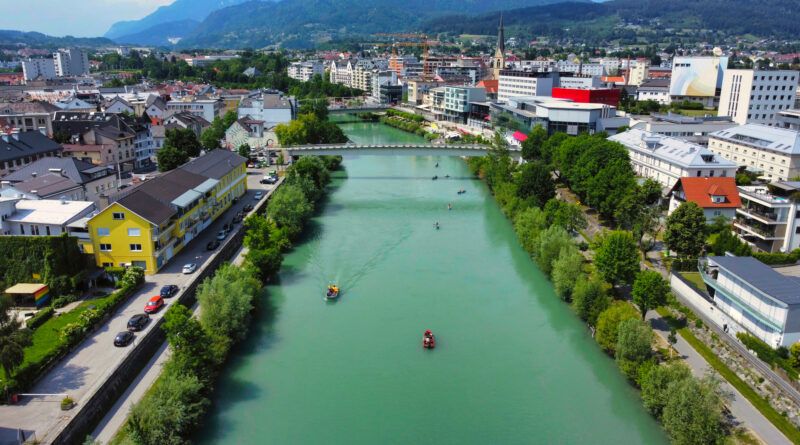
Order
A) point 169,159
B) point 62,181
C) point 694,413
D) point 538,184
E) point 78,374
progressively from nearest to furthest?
point 694,413 < point 78,374 < point 62,181 < point 538,184 < point 169,159

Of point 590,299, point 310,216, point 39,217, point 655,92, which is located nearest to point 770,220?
point 590,299

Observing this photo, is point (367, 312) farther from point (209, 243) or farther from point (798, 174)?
point (798, 174)

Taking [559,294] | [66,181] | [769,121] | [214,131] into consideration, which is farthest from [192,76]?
[559,294]

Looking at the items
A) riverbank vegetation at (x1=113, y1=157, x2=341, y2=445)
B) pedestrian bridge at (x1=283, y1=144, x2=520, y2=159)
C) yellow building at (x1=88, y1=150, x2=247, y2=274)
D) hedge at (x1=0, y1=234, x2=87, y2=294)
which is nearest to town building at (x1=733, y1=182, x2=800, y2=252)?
riverbank vegetation at (x1=113, y1=157, x2=341, y2=445)

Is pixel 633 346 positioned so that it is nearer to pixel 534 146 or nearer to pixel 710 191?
pixel 710 191

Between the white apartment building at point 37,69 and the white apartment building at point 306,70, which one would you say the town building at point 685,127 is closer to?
the white apartment building at point 306,70

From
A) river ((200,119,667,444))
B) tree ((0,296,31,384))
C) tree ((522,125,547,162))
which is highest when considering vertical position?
tree ((522,125,547,162))

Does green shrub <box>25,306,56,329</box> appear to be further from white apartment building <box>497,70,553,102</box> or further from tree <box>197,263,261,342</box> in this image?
white apartment building <box>497,70,553,102</box>
